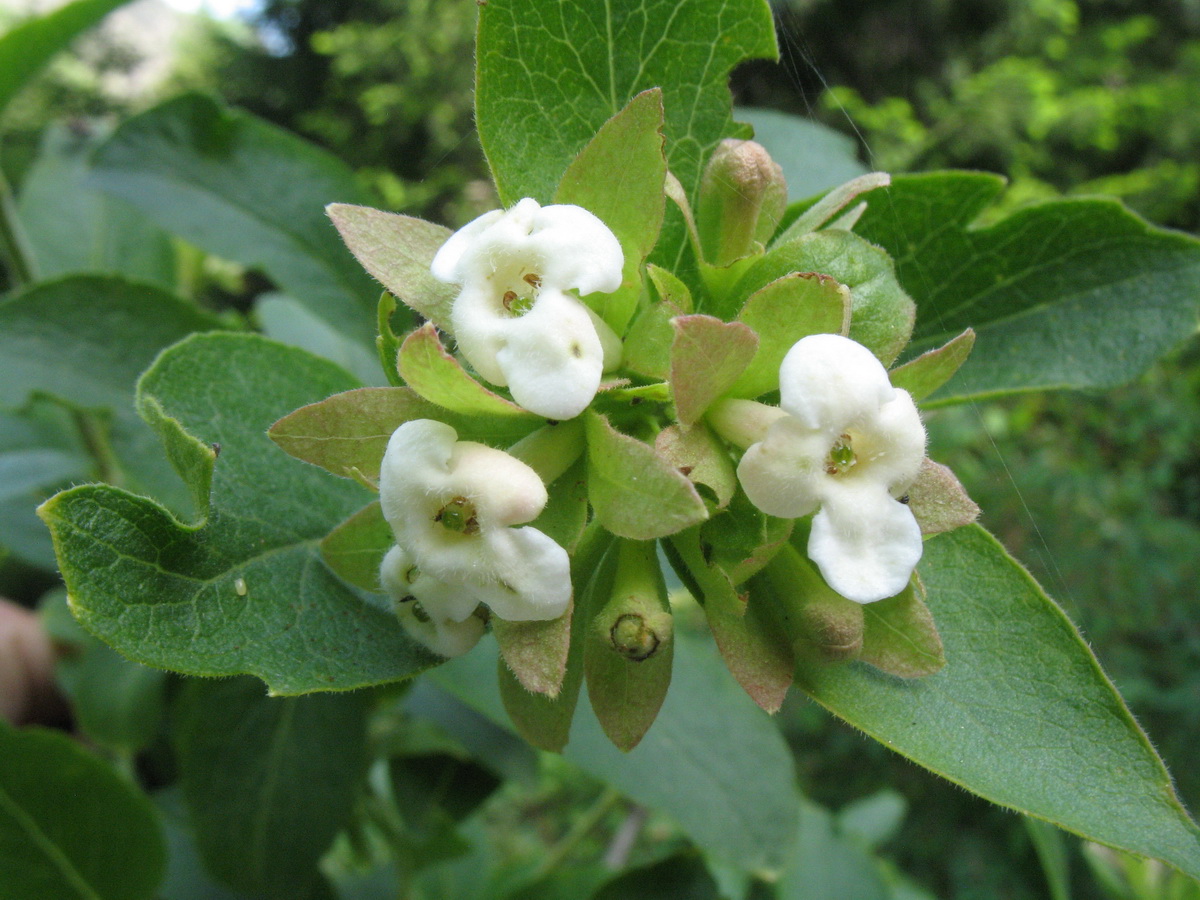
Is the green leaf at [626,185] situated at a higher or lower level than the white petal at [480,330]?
higher

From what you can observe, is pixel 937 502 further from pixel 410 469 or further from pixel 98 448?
pixel 98 448

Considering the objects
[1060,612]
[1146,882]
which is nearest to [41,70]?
[1060,612]

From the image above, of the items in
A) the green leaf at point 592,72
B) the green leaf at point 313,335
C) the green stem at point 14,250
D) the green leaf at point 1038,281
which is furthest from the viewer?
the green stem at point 14,250

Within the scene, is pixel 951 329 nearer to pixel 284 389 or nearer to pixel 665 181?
pixel 665 181

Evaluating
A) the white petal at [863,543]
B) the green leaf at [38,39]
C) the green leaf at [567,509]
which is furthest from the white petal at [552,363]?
the green leaf at [38,39]

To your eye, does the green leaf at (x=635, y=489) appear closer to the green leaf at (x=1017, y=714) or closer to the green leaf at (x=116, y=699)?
the green leaf at (x=1017, y=714)

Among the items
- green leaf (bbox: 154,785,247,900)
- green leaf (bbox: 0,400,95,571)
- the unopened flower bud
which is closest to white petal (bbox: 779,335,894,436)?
the unopened flower bud

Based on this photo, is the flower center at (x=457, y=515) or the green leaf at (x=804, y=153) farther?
the green leaf at (x=804, y=153)
